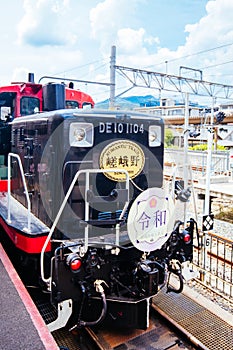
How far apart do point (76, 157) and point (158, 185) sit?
1.08 m

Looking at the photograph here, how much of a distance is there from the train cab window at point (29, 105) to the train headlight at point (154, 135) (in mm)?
2052

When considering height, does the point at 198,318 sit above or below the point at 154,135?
below

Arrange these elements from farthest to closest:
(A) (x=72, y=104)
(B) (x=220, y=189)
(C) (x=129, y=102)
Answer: (B) (x=220, y=189), (C) (x=129, y=102), (A) (x=72, y=104)

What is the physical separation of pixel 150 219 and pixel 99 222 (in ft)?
1.71

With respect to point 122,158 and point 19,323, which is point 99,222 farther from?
point 19,323

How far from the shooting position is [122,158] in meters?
3.22

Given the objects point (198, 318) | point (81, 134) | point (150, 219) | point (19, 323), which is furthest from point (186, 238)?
point (19, 323)

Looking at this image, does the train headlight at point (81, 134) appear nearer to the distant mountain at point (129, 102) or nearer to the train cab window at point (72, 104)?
the distant mountain at point (129, 102)

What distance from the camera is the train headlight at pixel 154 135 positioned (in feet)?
11.4

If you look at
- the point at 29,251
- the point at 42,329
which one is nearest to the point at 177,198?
the point at 29,251

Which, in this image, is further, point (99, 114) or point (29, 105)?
point (29, 105)

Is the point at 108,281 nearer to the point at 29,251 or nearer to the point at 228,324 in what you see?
the point at 29,251

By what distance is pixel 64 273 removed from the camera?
8.80 feet

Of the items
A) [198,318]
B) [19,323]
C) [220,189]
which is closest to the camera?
[19,323]
